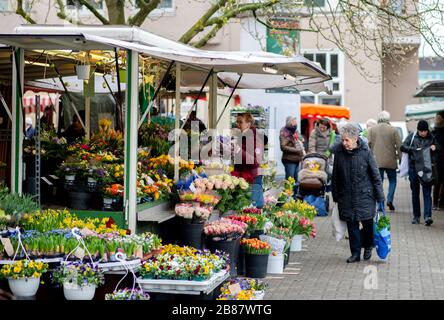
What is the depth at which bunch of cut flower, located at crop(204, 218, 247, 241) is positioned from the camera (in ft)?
32.4

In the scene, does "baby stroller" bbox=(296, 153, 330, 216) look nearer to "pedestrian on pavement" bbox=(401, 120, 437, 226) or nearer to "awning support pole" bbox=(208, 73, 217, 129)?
"pedestrian on pavement" bbox=(401, 120, 437, 226)

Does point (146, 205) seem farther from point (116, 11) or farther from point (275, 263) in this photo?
point (116, 11)

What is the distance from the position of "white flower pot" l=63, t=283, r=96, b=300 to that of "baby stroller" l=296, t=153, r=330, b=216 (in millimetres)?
9856

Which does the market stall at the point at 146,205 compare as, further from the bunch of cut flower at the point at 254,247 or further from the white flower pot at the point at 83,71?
the white flower pot at the point at 83,71

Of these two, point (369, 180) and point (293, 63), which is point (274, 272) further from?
point (293, 63)

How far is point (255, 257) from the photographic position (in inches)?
415

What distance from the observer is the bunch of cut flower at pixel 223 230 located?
32.4 ft

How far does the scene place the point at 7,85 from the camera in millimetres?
12938

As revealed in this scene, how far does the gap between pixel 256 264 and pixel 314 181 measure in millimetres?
6719

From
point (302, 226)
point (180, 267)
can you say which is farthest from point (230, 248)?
point (302, 226)

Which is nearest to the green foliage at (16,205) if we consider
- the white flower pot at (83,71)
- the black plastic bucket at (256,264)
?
the white flower pot at (83,71)

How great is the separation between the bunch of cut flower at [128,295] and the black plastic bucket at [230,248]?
2158 mm

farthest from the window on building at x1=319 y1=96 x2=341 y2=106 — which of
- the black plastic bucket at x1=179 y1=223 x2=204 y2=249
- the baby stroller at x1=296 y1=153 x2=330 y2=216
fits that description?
the black plastic bucket at x1=179 y1=223 x2=204 y2=249

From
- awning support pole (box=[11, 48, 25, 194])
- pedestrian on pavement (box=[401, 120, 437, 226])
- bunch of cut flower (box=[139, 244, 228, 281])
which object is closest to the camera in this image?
bunch of cut flower (box=[139, 244, 228, 281])
